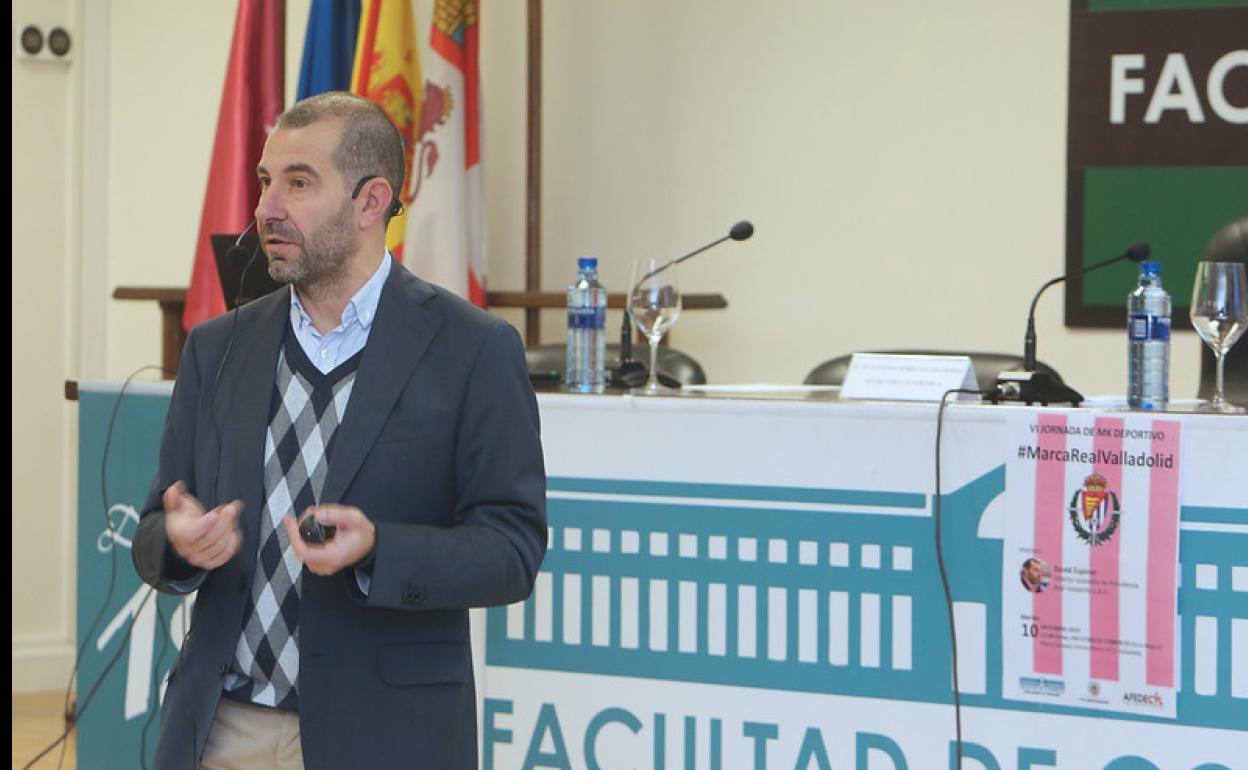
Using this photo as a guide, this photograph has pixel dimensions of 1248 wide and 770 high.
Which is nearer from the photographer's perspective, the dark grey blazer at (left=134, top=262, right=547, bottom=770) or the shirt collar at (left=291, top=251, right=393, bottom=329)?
the dark grey blazer at (left=134, top=262, right=547, bottom=770)

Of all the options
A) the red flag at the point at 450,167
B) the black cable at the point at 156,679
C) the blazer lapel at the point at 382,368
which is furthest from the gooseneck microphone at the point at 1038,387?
the red flag at the point at 450,167

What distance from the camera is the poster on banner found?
108 inches

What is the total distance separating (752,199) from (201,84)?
212cm

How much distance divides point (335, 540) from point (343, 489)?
0.56 ft

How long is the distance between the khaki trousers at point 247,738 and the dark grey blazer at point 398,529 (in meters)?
0.03

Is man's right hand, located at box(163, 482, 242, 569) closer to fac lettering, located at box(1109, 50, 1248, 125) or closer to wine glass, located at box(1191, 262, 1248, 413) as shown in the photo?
wine glass, located at box(1191, 262, 1248, 413)

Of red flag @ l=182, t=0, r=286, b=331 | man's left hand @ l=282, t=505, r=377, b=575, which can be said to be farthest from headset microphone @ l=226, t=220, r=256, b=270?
red flag @ l=182, t=0, r=286, b=331

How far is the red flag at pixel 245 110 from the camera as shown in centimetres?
521

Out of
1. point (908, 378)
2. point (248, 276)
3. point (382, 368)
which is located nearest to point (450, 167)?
point (248, 276)

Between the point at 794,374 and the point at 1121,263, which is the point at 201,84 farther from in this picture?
the point at 1121,263

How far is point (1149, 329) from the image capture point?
2967 millimetres

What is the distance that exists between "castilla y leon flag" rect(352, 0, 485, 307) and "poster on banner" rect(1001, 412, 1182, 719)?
8.58 feet

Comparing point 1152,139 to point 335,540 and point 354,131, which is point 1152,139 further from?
point 335,540

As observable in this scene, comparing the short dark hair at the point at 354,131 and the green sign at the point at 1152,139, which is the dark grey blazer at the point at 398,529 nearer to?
the short dark hair at the point at 354,131
